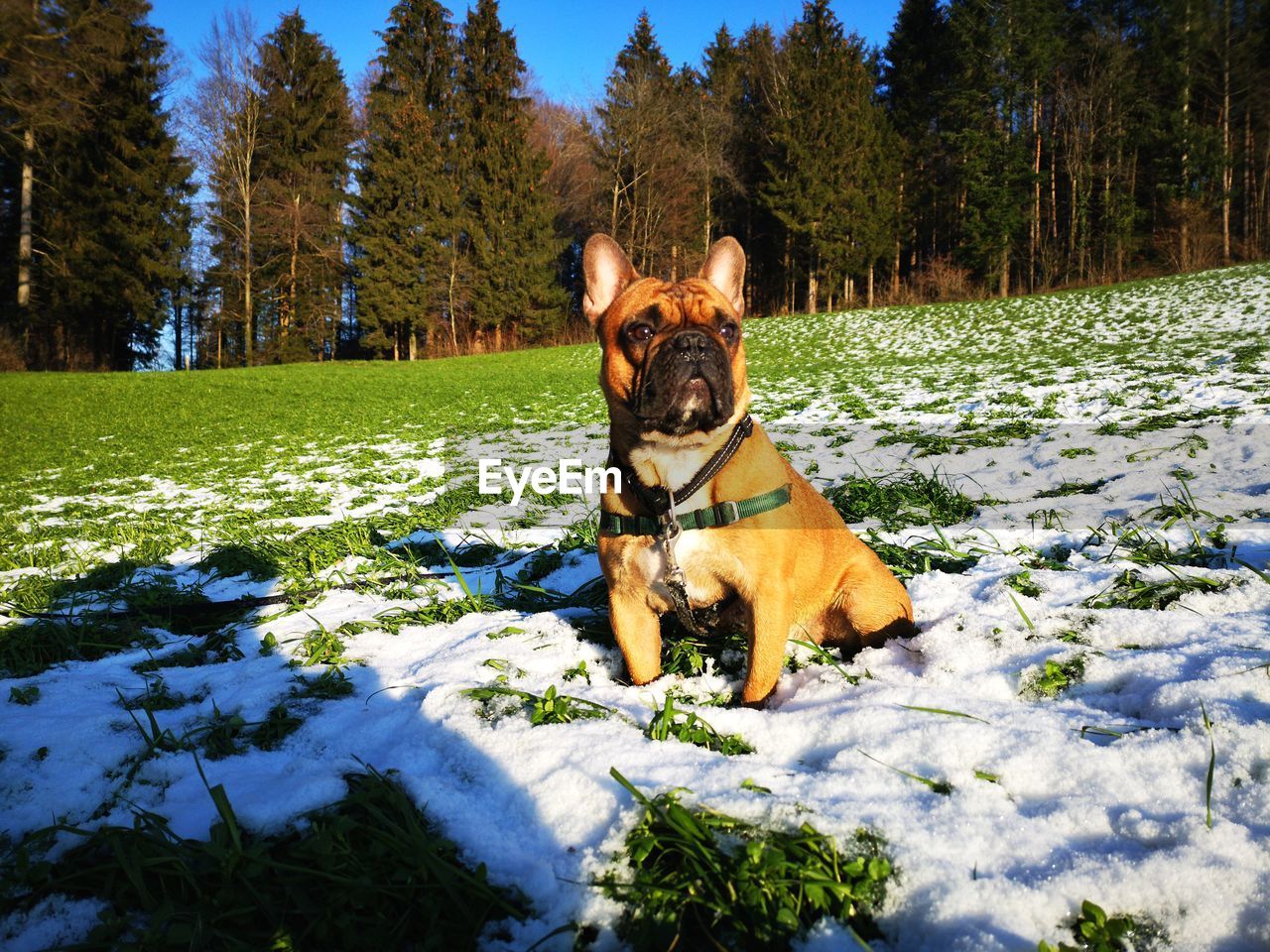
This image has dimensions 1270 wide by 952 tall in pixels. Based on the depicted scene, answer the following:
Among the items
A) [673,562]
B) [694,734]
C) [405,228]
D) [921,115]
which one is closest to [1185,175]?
[921,115]

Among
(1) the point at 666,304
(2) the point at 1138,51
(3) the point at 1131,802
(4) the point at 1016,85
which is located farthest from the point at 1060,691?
(2) the point at 1138,51

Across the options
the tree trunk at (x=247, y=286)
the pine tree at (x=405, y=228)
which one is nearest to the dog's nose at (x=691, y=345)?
the pine tree at (x=405, y=228)

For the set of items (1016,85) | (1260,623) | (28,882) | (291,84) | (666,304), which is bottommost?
(28,882)

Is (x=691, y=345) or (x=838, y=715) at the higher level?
(x=691, y=345)

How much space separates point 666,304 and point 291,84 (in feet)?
155

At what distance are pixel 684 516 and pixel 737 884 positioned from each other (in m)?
1.20

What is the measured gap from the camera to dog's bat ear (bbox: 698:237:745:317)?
3.13m

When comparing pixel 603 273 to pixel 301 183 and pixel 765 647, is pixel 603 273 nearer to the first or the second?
pixel 765 647

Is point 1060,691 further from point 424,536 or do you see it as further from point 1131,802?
point 424,536

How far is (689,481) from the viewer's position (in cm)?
237

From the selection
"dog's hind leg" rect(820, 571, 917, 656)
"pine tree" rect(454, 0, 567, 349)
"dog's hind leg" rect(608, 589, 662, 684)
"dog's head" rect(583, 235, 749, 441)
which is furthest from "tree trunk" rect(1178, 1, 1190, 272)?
"dog's hind leg" rect(608, 589, 662, 684)

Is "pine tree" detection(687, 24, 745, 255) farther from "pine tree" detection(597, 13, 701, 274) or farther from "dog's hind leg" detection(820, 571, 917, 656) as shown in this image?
"dog's hind leg" detection(820, 571, 917, 656)

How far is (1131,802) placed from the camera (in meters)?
1.40

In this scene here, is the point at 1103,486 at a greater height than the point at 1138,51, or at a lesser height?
lesser
